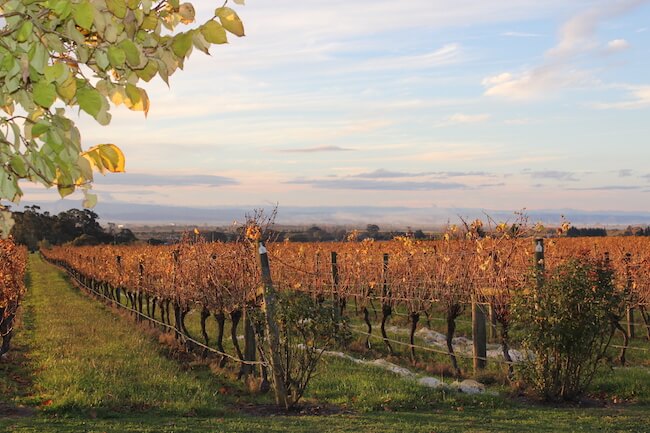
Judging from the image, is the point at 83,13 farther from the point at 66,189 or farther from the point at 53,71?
the point at 66,189

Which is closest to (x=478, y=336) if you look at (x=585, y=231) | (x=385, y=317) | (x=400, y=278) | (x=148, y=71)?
(x=385, y=317)

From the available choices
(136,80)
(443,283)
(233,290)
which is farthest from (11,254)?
(136,80)

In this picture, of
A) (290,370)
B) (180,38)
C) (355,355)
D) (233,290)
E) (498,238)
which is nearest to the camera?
(180,38)

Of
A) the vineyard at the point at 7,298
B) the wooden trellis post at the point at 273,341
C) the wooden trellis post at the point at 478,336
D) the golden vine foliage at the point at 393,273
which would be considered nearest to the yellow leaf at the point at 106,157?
the wooden trellis post at the point at 273,341

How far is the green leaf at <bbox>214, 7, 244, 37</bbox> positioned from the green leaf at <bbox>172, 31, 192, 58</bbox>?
156mm

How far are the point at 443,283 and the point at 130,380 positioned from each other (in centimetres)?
781

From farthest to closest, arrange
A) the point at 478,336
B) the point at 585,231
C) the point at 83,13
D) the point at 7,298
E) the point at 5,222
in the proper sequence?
the point at 585,231 → the point at 7,298 → the point at 478,336 → the point at 5,222 → the point at 83,13

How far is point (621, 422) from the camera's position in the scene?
30.5ft

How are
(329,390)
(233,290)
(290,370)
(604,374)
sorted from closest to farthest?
1. (290,370)
2. (329,390)
3. (604,374)
4. (233,290)

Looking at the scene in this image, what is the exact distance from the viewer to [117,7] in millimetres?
2604

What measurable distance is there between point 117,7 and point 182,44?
327mm

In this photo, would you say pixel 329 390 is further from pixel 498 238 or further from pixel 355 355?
pixel 498 238

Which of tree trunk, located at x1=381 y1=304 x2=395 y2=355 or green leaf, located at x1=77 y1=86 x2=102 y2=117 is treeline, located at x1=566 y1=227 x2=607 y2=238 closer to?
tree trunk, located at x1=381 y1=304 x2=395 y2=355

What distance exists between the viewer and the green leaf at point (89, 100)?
268cm
